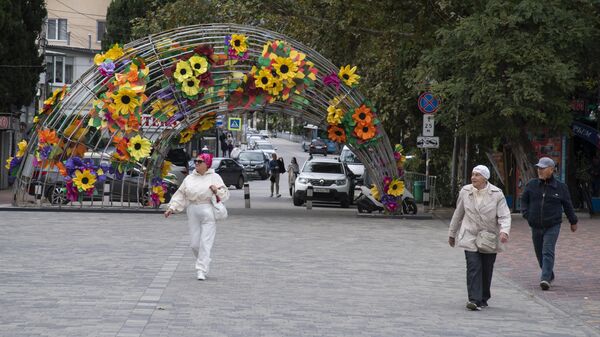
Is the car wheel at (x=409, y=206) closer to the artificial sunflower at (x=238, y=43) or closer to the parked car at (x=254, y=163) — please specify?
the artificial sunflower at (x=238, y=43)

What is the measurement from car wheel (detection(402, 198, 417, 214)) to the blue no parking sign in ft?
8.23

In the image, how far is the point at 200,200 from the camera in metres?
15.6

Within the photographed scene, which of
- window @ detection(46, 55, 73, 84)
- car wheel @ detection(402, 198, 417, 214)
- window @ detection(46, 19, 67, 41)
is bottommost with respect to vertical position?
car wheel @ detection(402, 198, 417, 214)

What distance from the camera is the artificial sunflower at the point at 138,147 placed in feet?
98.3

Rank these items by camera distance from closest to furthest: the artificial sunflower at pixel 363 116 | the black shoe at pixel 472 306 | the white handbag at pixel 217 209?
the black shoe at pixel 472 306 < the white handbag at pixel 217 209 < the artificial sunflower at pixel 363 116

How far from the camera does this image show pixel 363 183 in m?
52.7

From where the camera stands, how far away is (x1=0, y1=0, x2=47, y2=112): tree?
44.4 meters

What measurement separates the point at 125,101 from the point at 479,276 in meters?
17.6

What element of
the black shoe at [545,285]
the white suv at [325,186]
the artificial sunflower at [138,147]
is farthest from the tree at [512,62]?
the black shoe at [545,285]

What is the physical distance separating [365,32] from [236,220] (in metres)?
9.74

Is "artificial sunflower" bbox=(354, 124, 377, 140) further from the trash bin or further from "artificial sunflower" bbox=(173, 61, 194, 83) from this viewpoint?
the trash bin

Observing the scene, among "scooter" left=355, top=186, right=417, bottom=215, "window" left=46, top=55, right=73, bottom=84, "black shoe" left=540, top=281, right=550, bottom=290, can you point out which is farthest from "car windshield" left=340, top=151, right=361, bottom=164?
"black shoe" left=540, top=281, right=550, bottom=290

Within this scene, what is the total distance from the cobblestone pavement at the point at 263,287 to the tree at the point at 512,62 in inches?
200

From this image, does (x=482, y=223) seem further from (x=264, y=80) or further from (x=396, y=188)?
(x=396, y=188)
